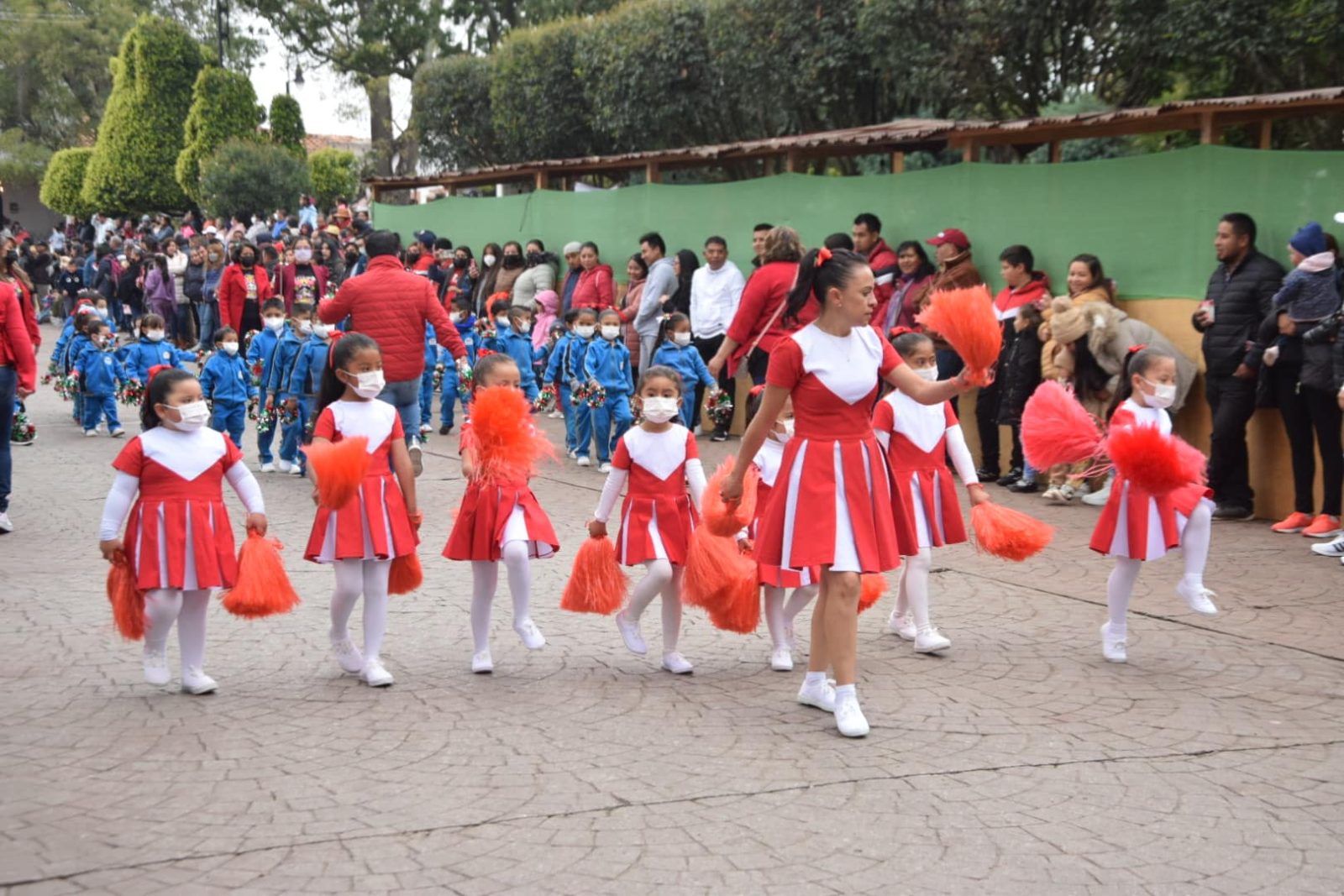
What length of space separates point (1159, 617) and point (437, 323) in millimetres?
5015

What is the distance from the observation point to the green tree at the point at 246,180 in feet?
111

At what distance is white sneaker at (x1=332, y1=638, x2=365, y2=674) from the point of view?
6.49 meters

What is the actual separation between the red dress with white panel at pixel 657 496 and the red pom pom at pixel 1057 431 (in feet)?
5.97

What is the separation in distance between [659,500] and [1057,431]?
2063mm

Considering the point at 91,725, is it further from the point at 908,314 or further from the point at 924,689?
Result: the point at 908,314

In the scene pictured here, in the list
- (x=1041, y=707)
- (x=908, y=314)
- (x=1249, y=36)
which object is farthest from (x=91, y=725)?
(x=1249, y=36)

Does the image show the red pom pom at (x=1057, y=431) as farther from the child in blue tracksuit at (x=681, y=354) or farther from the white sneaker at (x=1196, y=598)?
the child in blue tracksuit at (x=681, y=354)

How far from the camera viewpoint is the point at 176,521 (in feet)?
20.2

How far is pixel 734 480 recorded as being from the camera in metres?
5.95

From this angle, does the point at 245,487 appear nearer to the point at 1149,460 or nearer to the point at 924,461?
the point at 924,461

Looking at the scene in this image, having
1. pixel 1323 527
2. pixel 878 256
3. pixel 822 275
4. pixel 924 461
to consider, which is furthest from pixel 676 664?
pixel 878 256

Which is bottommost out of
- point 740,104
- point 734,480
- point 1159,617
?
point 1159,617

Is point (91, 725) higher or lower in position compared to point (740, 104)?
lower

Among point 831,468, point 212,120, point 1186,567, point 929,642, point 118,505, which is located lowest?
point 929,642
